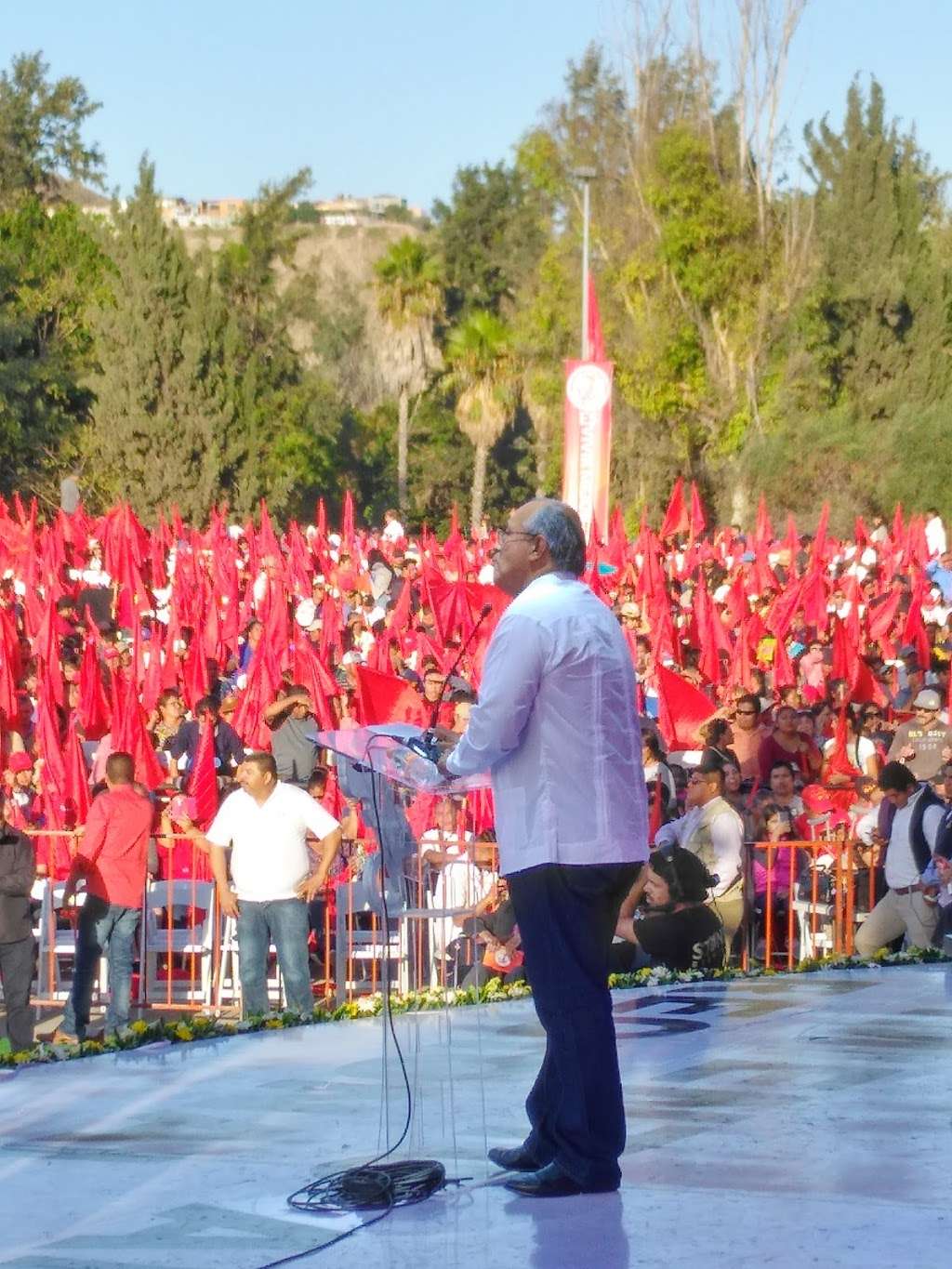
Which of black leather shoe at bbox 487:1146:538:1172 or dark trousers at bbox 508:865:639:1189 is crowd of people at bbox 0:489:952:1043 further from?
black leather shoe at bbox 487:1146:538:1172

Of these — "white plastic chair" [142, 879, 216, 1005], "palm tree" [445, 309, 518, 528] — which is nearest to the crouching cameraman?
"white plastic chair" [142, 879, 216, 1005]

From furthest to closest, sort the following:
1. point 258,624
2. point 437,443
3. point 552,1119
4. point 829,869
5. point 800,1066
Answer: point 437,443 → point 258,624 → point 829,869 → point 800,1066 → point 552,1119

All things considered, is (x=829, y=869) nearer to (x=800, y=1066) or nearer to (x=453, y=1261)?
(x=800, y=1066)

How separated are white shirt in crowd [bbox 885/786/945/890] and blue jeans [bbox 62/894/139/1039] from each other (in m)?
3.65

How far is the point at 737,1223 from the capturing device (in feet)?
14.8

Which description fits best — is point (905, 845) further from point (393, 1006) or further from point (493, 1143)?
point (493, 1143)

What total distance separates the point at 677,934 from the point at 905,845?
5.26 ft

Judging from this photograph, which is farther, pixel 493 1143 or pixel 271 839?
pixel 271 839

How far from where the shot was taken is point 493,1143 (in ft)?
18.2

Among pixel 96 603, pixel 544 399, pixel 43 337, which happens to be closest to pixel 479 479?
pixel 544 399

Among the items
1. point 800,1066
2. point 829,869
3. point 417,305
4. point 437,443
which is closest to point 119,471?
point 417,305

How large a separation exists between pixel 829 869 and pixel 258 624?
6.89m

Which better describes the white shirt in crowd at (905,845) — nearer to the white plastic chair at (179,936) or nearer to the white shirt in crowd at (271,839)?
the white shirt in crowd at (271,839)

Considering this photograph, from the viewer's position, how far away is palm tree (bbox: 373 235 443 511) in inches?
2121
